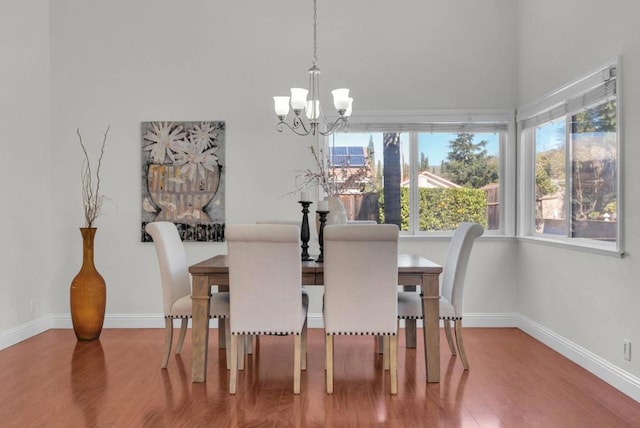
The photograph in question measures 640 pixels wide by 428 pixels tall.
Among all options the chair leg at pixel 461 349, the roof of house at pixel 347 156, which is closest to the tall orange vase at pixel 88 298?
the roof of house at pixel 347 156

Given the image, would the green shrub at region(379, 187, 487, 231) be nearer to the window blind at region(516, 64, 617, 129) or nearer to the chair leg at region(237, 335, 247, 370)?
the window blind at region(516, 64, 617, 129)

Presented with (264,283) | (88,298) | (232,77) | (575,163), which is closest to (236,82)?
(232,77)

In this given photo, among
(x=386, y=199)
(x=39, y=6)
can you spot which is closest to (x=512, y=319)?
(x=386, y=199)

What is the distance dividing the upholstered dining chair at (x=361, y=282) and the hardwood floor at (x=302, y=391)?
269 mm

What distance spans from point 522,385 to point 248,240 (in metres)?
1.98

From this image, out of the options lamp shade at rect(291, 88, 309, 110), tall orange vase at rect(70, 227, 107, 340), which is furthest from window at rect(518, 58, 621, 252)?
tall orange vase at rect(70, 227, 107, 340)

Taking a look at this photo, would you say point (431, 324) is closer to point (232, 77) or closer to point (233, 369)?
point (233, 369)

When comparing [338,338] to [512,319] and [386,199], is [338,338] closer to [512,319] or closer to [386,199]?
[386,199]

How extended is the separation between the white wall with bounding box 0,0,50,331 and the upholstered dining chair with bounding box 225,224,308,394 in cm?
238

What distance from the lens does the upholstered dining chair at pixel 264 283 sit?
2896mm

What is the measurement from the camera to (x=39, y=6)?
4594mm

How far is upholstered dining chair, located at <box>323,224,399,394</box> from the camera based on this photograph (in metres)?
2.87

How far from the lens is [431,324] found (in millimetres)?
3174

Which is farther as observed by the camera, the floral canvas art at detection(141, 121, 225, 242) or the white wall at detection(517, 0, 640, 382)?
the floral canvas art at detection(141, 121, 225, 242)
